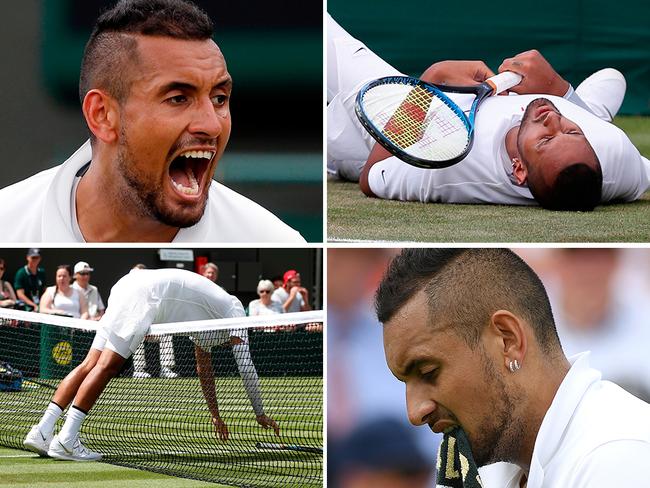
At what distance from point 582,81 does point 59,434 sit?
265 centimetres

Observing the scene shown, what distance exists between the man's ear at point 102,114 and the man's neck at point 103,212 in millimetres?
124

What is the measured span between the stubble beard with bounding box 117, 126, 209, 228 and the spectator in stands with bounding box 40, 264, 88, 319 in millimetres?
A: 691

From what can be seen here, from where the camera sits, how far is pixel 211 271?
4875mm

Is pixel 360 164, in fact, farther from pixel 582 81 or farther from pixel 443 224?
pixel 582 81

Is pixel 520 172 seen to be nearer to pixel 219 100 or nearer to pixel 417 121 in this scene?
pixel 417 121

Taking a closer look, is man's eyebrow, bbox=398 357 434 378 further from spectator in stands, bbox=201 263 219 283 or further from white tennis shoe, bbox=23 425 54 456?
white tennis shoe, bbox=23 425 54 456

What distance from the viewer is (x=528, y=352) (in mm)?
3270

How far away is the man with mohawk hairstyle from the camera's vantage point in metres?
4.08

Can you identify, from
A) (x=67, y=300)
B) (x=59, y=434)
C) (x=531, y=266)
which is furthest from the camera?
(x=67, y=300)

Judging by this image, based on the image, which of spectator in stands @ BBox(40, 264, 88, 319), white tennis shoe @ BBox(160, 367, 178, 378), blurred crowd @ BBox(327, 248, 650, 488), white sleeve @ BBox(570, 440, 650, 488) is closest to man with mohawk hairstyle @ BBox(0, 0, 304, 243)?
blurred crowd @ BBox(327, 248, 650, 488)

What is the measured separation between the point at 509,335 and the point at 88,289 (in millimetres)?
2253

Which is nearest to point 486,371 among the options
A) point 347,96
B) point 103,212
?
point 347,96

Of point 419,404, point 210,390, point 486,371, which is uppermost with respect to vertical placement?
point 486,371

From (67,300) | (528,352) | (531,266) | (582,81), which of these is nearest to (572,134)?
(582,81)
